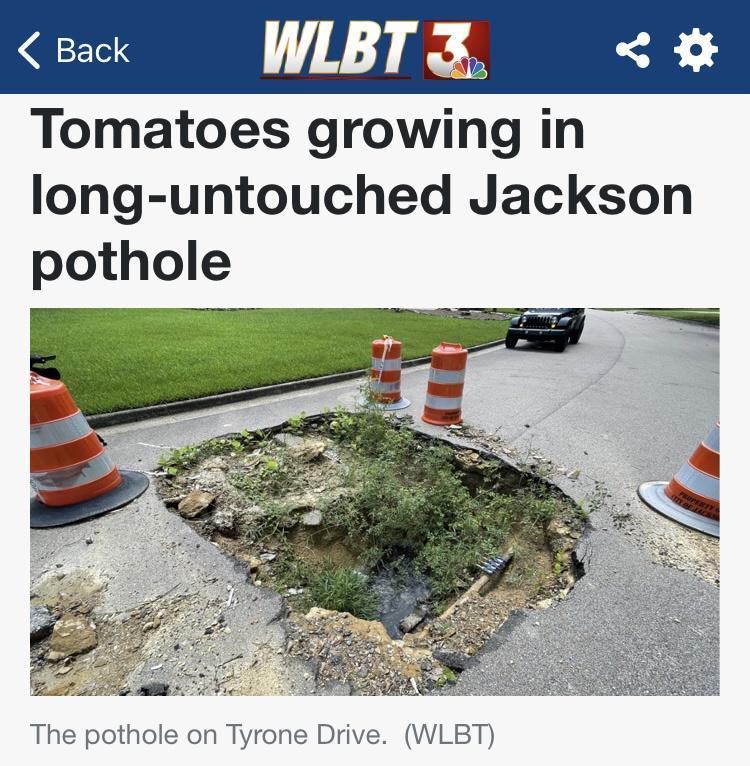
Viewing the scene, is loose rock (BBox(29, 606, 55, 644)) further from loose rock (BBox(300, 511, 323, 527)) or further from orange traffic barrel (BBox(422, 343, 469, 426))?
orange traffic barrel (BBox(422, 343, 469, 426))

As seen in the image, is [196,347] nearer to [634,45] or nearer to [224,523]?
[224,523]

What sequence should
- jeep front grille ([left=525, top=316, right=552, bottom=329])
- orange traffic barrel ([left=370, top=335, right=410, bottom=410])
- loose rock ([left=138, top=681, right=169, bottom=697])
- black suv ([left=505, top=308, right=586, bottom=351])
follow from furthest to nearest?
jeep front grille ([left=525, top=316, right=552, bottom=329]) → black suv ([left=505, top=308, right=586, bottom=351]) → orange traffic barrel ([left=370, top=335, right=410, bottom=410]) → loose rock ([left=138, top=681, right=169, bottom=697])

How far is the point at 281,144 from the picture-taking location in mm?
3066

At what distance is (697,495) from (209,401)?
575cm

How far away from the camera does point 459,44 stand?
282 centimetres

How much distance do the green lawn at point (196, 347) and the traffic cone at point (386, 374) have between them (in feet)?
5.58

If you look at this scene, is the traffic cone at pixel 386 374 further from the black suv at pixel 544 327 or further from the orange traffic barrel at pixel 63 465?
the black suv at pixel 544 327

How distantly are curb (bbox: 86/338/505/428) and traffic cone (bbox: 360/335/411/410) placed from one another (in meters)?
1.35

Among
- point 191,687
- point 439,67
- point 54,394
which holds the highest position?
point 439,67

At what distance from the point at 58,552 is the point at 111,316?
43.7 feet

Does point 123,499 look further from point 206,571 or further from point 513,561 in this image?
point 513,561

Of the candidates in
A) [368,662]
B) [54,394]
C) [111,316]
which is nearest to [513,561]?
[368,662]

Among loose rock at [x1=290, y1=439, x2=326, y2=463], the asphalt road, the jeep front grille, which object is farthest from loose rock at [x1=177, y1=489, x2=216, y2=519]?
the jeep front grille

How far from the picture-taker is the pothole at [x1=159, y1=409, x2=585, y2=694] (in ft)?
8.13
